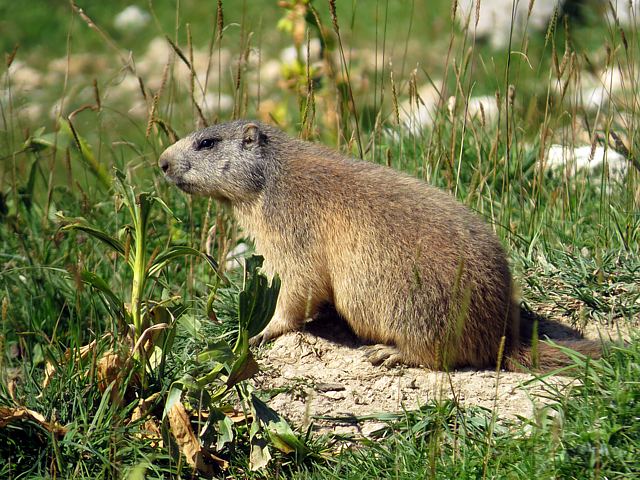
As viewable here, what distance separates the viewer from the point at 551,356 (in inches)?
164

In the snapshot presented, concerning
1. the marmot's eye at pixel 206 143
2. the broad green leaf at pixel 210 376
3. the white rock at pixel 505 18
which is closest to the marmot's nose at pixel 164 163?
the marmot's eye at pixel 206 143

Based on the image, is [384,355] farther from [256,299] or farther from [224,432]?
[224,432]

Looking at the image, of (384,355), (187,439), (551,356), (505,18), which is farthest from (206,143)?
(505,18)

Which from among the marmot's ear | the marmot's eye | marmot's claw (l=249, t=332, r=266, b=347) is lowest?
marmot's claw (l=249, t=332, r=266, b=347)

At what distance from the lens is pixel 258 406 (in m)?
3.89

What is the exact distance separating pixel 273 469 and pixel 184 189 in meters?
2.17

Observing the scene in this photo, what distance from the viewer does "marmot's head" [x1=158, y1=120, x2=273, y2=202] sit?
5.27m

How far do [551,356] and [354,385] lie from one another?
98 centimetres

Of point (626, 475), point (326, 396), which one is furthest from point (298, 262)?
point (626, 475)

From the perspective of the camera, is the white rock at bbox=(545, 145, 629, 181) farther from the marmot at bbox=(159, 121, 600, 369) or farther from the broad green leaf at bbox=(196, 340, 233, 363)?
the broad green leaf at bbox=(196, 340, 233, 363)

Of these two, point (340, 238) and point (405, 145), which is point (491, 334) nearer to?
point (340, 238)

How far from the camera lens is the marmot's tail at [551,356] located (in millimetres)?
4066

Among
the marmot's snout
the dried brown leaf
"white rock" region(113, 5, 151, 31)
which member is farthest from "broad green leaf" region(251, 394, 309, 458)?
"white rock" region(113, 5, 151, 31)

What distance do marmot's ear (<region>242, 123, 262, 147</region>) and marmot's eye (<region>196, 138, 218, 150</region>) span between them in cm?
20
